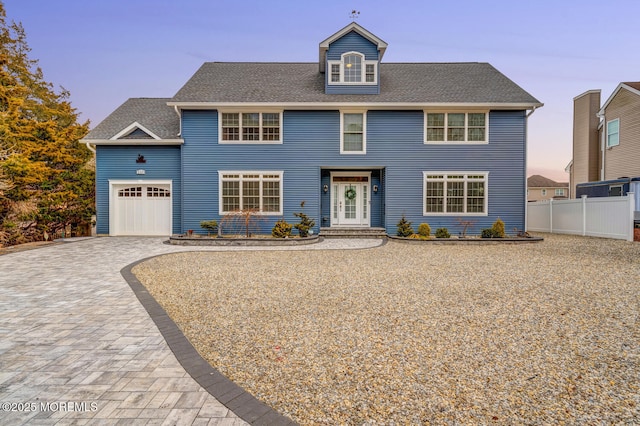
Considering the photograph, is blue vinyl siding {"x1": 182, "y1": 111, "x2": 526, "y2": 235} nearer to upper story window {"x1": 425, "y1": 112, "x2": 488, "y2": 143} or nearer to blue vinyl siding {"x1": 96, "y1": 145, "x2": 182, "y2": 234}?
upper story window {"x1": 425, "y1": 112, "x2": 488, "y2": 143}

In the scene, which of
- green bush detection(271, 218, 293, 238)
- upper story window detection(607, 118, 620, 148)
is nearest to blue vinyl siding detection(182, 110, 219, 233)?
green bush detection(271, 218, 293, 238)

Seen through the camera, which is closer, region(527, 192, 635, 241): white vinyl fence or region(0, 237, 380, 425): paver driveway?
region(0, 237, 380, 425): paver driveway

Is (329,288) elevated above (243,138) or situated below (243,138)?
below

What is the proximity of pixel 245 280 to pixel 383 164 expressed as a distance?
9.50 meters

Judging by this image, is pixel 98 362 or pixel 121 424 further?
pixel 98 362

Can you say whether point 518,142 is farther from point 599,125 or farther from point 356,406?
point 356,406

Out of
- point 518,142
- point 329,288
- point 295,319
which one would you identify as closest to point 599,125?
point 518,142

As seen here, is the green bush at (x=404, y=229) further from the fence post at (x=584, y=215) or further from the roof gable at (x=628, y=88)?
the roof gable at (x=628, y=88)

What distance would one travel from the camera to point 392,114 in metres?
14.3

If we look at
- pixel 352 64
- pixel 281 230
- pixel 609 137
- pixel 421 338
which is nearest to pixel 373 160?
pixel 352 64

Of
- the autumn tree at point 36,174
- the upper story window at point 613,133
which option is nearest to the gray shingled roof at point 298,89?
the autumn tree at point 36,174

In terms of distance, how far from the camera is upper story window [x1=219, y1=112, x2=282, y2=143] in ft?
46.7

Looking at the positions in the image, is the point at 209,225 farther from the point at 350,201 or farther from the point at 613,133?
the point at 613,133

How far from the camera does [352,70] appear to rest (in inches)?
583
